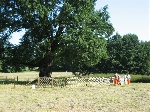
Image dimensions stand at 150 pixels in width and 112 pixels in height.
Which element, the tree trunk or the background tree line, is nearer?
the background tree line

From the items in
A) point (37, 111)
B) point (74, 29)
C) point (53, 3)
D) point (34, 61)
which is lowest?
point (37, 111)

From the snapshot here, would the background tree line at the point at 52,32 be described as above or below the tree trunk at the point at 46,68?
above

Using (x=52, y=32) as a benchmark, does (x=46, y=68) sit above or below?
below

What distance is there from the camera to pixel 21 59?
43656 millimetres

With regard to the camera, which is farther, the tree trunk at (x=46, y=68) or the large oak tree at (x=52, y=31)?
the tree trunk at (x=46, y=68)

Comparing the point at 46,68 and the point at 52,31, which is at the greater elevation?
the point at 52,31

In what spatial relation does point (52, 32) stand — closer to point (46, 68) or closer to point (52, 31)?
point (52, 31)

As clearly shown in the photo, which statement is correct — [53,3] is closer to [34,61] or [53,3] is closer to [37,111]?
[34,61]

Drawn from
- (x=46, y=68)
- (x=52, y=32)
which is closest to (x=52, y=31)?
(x=52, y=32)

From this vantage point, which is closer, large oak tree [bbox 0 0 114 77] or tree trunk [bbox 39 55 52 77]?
large oak tree [bbox 0 0 114 77]

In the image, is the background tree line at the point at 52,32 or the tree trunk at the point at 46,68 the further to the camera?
the tree trunk at the point at 46,68

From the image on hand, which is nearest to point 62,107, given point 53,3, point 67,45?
point 67,45

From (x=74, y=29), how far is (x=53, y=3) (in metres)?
4.72

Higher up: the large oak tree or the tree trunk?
the large oak tree
